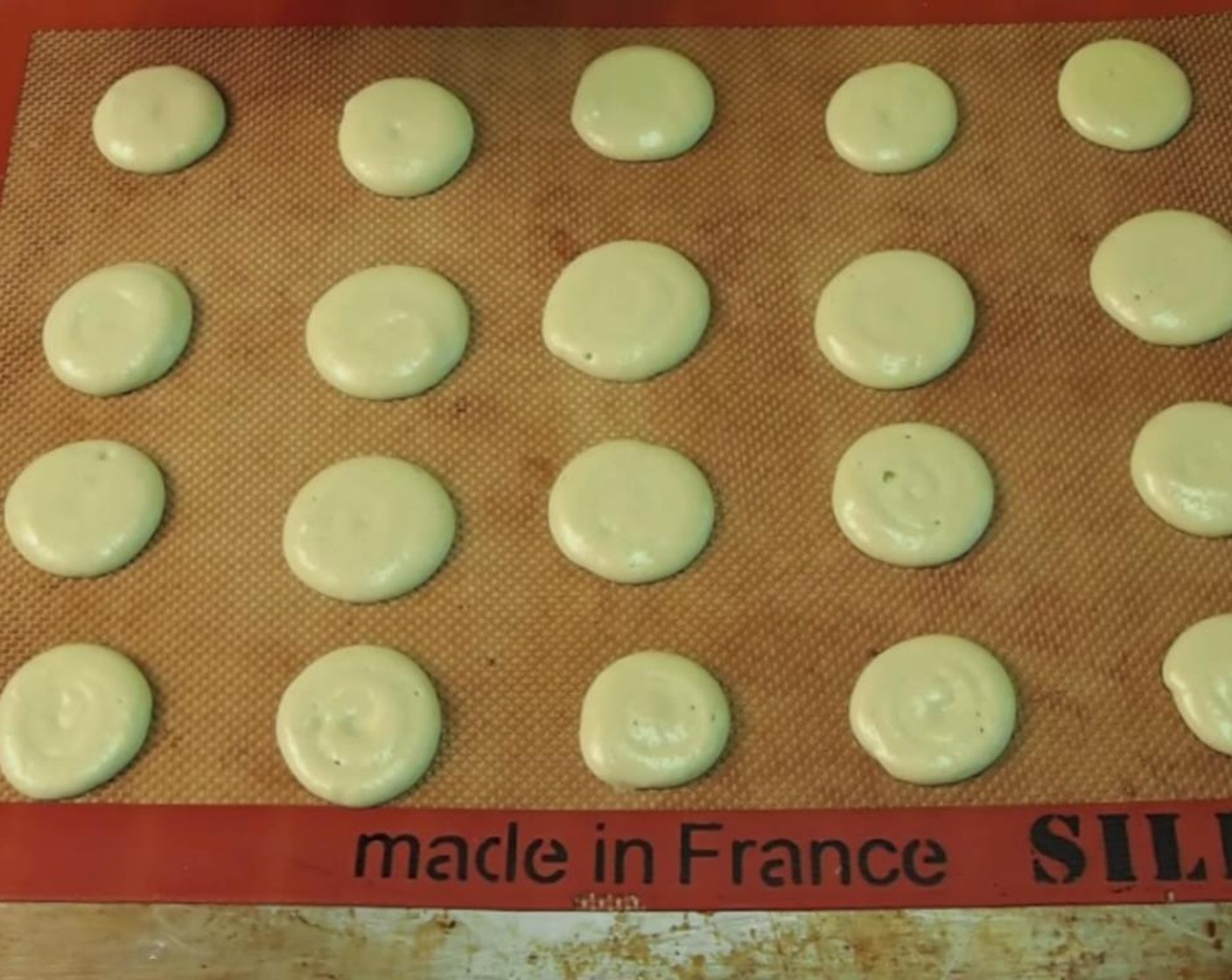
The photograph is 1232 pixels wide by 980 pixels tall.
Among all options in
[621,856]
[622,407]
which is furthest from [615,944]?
[622,407]

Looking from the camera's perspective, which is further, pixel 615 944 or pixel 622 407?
pixel 622 407

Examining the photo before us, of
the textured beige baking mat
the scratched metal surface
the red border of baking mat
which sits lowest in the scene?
the scratched metal surface

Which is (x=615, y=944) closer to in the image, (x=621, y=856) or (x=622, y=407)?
(x=621, y=856)

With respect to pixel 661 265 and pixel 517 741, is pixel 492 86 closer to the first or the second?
pixel 661 265

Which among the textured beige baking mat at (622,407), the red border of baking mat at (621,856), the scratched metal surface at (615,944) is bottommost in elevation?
the scratched metal surface at (615,944)

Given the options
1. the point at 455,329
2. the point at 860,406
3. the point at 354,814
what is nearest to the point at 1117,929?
the point at 860,406
